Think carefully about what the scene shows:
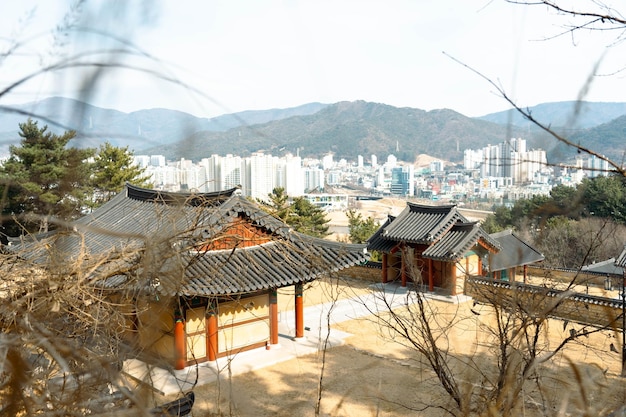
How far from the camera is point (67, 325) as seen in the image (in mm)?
1747

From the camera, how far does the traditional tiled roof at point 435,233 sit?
16.6 m

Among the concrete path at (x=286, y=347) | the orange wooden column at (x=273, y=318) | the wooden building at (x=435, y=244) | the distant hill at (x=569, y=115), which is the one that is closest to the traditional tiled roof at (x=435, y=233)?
the wooden building at (x=435, y=244)

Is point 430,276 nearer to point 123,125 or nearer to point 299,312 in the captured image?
point 299,312

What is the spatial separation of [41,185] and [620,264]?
58.3 ft

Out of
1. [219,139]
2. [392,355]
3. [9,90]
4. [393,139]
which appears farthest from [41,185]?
[393,139]

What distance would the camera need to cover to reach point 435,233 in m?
17.0

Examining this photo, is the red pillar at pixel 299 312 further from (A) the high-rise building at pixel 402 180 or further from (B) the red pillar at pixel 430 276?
(A) the high-rise building at pixel 402 180

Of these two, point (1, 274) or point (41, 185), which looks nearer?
point (41, 185)

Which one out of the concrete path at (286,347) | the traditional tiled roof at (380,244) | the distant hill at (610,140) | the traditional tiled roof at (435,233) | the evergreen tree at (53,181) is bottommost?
the concrete path at (286,347)

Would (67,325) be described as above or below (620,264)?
above

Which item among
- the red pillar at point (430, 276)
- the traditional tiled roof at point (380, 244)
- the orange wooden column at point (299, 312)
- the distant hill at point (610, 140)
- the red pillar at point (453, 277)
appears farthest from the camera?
the traditional tiled roof at point (380, 244)

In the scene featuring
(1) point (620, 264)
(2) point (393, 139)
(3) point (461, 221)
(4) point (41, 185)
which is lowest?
(1) point (620, 264)

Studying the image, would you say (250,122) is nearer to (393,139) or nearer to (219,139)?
(219,139)

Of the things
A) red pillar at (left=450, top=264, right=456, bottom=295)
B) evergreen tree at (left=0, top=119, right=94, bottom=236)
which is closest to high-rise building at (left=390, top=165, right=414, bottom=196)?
red pillar at (left=450, top=264, right=456, bottom=295)
